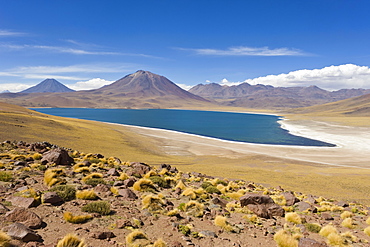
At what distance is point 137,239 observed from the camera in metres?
7.39

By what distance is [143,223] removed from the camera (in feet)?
29.0

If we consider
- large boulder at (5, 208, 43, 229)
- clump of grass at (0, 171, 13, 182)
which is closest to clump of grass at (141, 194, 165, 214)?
large boulder at (5, 208, 43, 229)

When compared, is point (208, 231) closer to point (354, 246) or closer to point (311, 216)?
point (354, 246)

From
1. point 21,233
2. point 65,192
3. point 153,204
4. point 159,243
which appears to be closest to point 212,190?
point 153,204

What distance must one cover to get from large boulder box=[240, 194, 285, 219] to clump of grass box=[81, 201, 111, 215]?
281 inches

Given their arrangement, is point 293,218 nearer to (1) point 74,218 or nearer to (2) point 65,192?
(1) point 74,218

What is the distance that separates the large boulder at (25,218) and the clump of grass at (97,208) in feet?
6.00

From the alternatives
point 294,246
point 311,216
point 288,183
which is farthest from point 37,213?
point 288,183

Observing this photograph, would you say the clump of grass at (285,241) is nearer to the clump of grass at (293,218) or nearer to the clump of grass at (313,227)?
the clump of grass at (313,227)

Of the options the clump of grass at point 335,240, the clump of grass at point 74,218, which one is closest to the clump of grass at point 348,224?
the clump of grass at point 335,240

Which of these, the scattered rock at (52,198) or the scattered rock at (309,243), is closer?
the scattered rock at (309,243)

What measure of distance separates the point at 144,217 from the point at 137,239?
2.00 meters

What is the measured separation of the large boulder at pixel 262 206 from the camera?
1143 centimetres

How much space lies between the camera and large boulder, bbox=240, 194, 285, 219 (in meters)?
11.4
